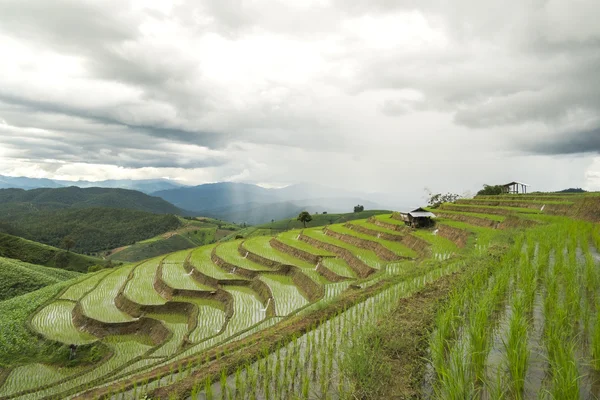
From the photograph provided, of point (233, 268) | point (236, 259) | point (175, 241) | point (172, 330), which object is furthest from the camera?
point (175, 241)

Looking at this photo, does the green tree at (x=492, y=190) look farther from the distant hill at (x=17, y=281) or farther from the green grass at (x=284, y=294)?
the distant hill at (x=17, y=281)

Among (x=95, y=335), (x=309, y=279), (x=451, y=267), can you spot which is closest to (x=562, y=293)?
A: (x=451, y=267)

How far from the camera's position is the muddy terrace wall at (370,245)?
18.9m

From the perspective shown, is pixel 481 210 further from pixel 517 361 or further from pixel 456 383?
pixel 456 383

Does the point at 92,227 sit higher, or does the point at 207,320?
the point at 207,320

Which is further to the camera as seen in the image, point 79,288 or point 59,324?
point 79,288

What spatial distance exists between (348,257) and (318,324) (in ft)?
43.6

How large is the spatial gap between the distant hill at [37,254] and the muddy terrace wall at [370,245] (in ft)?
186

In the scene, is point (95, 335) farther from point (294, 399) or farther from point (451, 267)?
point (451, 267)

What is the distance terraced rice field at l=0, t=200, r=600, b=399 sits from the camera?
159 inches

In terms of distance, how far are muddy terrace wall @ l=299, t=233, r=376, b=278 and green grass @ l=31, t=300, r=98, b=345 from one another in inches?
522

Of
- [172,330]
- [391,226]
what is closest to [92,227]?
[391,226]

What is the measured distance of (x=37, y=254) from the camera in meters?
58.9

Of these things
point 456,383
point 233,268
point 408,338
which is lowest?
point 233,268
